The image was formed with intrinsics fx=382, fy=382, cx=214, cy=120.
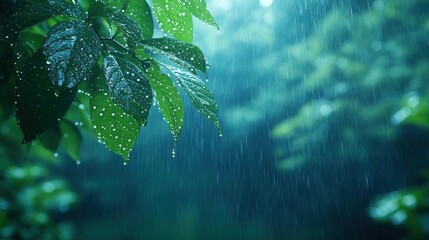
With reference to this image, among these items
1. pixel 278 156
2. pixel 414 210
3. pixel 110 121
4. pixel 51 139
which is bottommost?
pixel 110 121

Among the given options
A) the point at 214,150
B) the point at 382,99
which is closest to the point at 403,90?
the point at 382,99

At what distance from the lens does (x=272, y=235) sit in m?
7.84

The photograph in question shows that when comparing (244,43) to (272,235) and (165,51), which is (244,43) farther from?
(165,51)

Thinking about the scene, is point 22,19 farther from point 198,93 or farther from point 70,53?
point 198,93

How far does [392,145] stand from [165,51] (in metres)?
6.05

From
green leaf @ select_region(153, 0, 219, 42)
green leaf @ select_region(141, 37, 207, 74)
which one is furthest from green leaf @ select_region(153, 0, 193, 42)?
green leaf @ select_region(141, 37, 207, 74)

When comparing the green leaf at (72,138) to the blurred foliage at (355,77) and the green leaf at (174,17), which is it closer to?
the green leaf at (174,17)

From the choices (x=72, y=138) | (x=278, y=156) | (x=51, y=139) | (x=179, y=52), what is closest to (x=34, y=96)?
(x=179, y=52)

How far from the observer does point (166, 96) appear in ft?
1.53

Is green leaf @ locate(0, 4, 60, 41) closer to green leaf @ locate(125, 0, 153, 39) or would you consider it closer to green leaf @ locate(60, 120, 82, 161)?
green leaf @ locate(125, 0, 153, 39)

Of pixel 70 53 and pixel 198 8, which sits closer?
pixel 70 53

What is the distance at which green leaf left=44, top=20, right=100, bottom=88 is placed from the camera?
347 millimetres

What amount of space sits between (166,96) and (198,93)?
40 mm

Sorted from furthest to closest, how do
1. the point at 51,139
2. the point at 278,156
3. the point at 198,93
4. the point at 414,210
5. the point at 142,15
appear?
the point at 278,156
the point at 414,210
the point at 51,139
the point at 142,15
the point at 198,93
